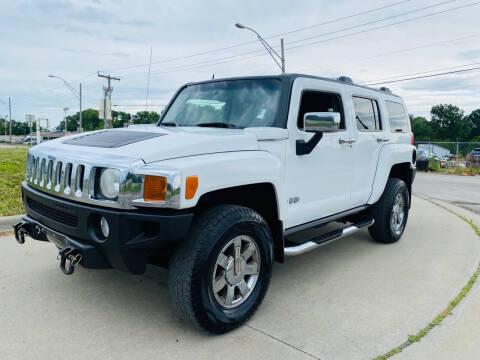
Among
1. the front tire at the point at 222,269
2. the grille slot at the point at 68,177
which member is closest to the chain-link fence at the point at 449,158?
the front tire at the point at 222,269

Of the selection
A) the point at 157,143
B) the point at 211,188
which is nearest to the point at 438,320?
the point at 211,188

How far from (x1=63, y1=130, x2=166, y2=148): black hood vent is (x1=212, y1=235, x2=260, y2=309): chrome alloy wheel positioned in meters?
1.02

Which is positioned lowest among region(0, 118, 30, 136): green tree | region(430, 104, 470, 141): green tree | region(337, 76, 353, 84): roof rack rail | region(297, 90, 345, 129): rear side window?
region(0, 118, 30, 136): green tree

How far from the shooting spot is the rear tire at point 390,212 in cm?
495

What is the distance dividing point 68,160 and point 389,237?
3.93 m

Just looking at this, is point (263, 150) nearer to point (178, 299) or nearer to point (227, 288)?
point (227, 288)

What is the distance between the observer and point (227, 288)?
291 cm

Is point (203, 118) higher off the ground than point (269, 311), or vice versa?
point (203, 118)

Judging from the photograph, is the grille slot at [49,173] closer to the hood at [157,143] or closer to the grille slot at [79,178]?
the hood at [157,143]

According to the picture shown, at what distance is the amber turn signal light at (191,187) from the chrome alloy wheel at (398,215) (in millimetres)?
3345

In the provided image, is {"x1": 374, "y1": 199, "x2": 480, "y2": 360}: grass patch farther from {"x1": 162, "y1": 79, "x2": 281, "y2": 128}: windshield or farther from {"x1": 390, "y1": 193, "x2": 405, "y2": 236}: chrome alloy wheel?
{"x1": 162, "y1": 79, "x2": 281, "y2": 128}: windshield

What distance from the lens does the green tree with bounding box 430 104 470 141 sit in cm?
9462

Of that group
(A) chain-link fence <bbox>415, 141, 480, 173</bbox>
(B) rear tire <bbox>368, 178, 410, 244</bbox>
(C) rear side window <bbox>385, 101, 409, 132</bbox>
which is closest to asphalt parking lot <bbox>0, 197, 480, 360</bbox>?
(B) rear tire <bbox>368, 178, 410, 244</bbox>

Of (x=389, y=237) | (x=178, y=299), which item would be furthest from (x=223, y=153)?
(x=389, y=237)
